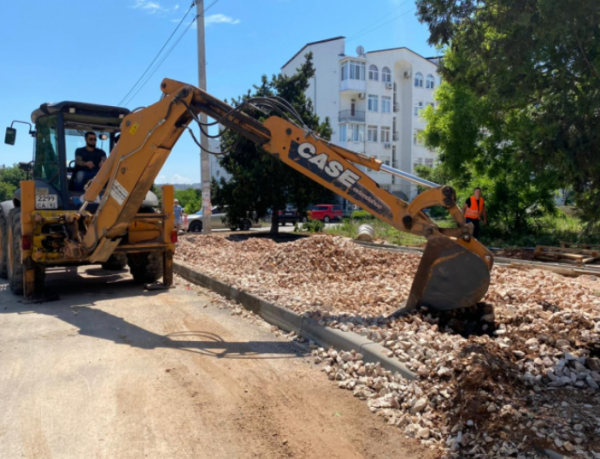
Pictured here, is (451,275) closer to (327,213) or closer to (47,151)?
(47,151)

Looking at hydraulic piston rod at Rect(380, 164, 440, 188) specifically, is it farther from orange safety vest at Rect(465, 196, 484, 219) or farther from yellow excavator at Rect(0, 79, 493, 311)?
orange safety vest at Rect(465, 196, 484, 219)

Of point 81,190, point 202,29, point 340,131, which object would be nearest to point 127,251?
point 81,190

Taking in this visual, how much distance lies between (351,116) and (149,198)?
4076 cm

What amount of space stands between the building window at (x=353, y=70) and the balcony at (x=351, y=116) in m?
3.15

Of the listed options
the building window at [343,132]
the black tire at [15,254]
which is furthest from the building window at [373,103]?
the black tire at [15,254]

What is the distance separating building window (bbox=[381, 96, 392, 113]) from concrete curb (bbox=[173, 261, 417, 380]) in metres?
44.2

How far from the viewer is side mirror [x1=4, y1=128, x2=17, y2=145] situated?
29.8ft

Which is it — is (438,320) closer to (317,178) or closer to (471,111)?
(317,178)

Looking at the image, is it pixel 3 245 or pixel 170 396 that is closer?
pixel 170 396

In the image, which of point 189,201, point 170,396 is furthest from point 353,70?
point 170,396

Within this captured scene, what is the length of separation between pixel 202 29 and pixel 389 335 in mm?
14638

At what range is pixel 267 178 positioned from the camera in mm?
19000

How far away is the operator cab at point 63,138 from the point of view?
858cm

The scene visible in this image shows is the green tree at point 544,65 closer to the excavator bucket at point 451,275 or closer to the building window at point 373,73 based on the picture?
the excavator bucket at point 451,275
